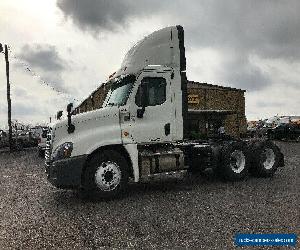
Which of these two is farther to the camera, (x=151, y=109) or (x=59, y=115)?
(x=151, y=109)

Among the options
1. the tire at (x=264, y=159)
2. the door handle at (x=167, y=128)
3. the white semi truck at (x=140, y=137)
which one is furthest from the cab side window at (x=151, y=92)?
the tire at (x=264, y=159)

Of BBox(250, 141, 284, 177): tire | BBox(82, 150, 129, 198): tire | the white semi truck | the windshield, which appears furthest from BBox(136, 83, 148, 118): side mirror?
BBox(250, 141, 284, 177): tire

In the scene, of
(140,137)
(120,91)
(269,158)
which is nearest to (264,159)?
(269,158)

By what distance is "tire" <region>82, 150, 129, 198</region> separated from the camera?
8.32m

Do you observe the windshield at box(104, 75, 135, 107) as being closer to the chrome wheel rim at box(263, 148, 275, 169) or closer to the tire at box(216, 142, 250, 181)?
the tire at box(216, 142, 250, 181)

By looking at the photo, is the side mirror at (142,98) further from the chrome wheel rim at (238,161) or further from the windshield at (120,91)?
the chrome wheel rim at (238,161)

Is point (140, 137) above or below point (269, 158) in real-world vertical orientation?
above

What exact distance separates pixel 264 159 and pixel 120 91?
5.17 m

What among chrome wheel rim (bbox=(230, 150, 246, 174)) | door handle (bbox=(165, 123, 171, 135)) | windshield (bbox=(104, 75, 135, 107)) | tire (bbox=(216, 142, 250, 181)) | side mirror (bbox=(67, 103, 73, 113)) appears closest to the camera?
side mirror (bbox=(67, 103, 73, 113))

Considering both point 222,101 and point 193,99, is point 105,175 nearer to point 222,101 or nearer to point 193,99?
point 193,99

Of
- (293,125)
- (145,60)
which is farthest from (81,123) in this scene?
(293,125)

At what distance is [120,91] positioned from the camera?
941 centimetres

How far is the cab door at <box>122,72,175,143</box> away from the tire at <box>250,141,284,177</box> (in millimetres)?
3284

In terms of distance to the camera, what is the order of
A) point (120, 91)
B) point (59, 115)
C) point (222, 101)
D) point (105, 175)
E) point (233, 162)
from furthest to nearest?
point (222, 101), point (233, 162), point (120, 91), point (59, 115), point (105, 175)
